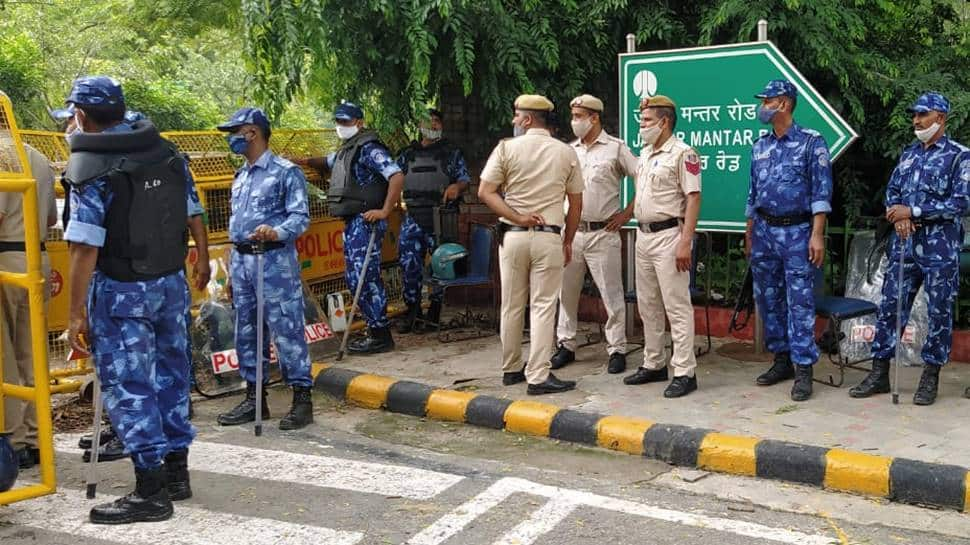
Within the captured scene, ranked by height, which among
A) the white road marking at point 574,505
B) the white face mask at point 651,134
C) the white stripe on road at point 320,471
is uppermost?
the white face mask at point 651,134

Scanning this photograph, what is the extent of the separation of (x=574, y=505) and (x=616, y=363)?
A: 258 centimetres

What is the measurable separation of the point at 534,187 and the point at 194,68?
1711cm

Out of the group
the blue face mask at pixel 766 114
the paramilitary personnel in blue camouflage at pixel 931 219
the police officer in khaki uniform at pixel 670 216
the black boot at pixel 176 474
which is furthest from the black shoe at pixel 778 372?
the black boot at pixel 176 474

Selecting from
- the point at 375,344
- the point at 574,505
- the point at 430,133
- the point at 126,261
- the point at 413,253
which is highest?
the point at 430,133

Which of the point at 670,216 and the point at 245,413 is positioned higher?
the point at 670,216

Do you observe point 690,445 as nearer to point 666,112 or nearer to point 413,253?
point 666,112

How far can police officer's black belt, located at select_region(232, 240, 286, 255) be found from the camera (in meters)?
6.68

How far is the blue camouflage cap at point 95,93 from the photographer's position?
16.2 feet

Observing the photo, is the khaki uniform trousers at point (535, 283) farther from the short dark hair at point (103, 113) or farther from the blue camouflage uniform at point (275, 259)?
the short dark hair at point (103, 113)

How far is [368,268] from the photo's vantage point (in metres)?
8.57

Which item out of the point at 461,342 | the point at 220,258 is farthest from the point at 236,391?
the point at 461,342

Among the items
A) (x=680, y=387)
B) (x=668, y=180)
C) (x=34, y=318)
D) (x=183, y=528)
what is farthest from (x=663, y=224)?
(x=34, y=318)

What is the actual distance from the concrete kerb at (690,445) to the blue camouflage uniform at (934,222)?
1.45 meters

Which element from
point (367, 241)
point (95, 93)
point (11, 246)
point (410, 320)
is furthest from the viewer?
point (410, 320)
